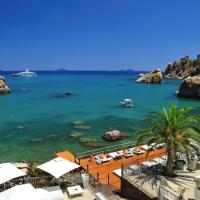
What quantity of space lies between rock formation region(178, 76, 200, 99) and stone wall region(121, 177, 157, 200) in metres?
65.3

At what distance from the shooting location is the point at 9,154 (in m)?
29.8

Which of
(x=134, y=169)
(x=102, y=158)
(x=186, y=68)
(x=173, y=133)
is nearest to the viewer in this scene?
(x=173, y=133)

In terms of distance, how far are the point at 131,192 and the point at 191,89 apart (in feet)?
221

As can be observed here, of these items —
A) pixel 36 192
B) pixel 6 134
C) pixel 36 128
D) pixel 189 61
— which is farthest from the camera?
pixel 189 61

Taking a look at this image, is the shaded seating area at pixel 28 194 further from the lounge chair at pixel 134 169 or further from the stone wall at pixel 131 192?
the lounge chair at pixel 134 169

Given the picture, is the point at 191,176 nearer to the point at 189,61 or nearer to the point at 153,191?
the point at 153,191

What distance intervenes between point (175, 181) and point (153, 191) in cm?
194

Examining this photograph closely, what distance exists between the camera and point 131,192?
1527cm

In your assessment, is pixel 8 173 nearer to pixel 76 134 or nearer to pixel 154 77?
pixel 76 134

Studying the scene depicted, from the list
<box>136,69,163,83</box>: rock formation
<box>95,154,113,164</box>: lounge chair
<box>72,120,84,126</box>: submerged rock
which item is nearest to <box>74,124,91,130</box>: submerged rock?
<box>72,120,84,126</box>: submerged rock

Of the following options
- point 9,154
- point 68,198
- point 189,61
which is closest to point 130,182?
point 68,198

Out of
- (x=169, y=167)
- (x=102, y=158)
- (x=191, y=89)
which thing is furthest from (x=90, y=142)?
(x=191, y=89)

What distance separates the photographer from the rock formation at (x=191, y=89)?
76875 mm

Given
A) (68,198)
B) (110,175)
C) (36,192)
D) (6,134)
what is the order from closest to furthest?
(36,192) < (68,198) < (110,175) < (6,134)
